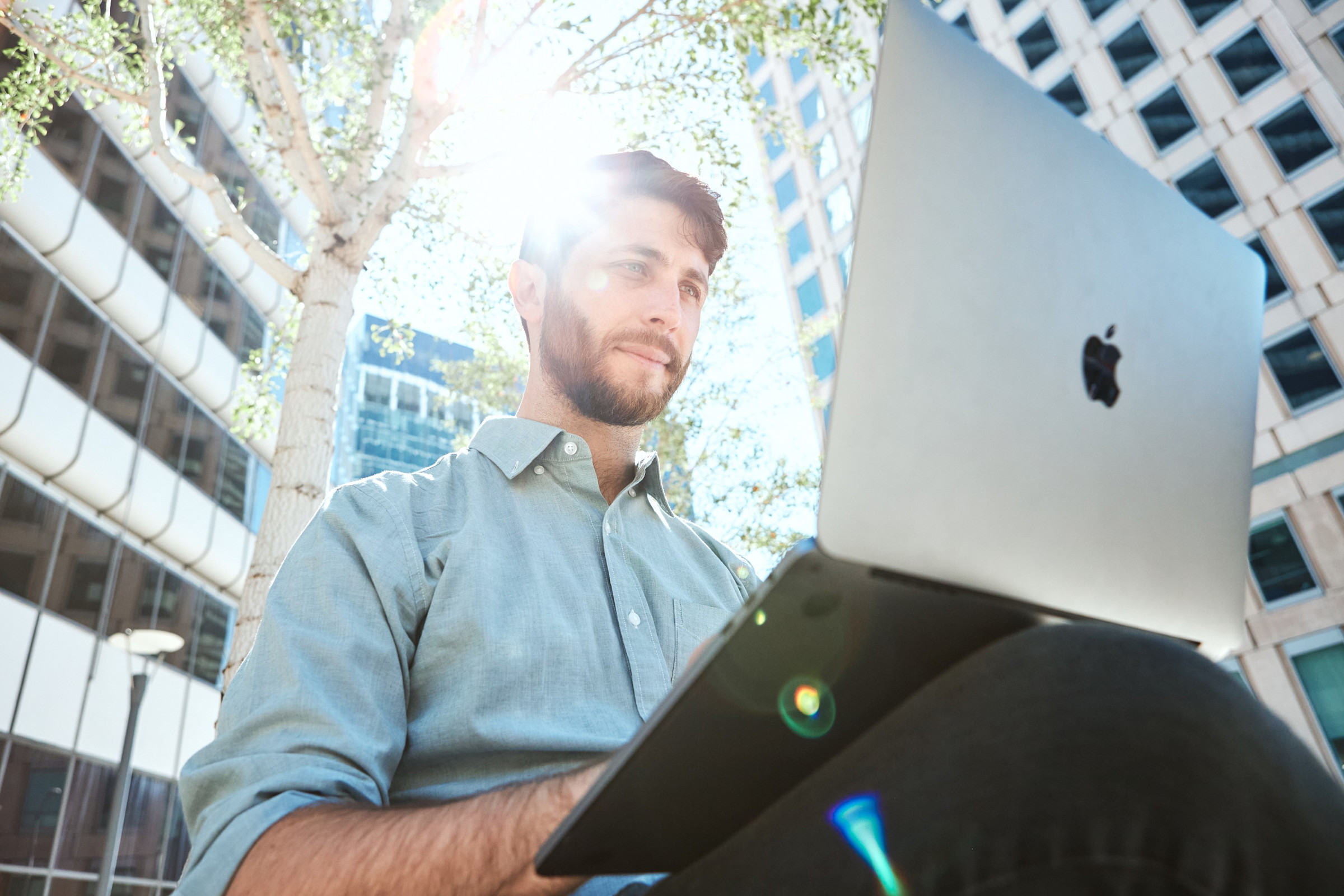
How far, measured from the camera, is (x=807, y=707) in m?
0.84

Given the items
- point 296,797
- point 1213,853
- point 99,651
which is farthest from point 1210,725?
point 99,651

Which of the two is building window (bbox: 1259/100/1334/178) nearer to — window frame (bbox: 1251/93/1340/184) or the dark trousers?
window frame (bbox: 1251/93/1340/184)

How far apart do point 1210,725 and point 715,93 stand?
822 centimetres

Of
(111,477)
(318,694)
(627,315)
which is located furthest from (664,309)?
(111,477)

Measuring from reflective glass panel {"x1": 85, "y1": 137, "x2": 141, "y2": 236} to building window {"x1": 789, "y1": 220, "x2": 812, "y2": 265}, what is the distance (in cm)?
1881

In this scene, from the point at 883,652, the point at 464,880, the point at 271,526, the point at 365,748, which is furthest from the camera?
the point at 271,526

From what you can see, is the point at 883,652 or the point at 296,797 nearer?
the point at 883,652

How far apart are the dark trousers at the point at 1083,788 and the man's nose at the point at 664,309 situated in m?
1.41

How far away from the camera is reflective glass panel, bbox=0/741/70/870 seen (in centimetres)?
1037

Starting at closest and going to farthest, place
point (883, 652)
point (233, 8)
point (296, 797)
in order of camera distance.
Answer: point (883, 652) < point (296, 797) < point (233, 8)

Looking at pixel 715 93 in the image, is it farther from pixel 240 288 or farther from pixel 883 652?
pixel 240 288

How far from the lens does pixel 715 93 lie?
8133mm

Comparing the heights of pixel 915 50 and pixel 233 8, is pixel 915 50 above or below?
below

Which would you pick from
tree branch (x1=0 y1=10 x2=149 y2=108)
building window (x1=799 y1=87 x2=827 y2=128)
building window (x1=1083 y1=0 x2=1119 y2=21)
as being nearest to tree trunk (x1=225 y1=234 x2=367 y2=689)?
tree branch (x1=0 y1=10 x2=149 y2=108)
